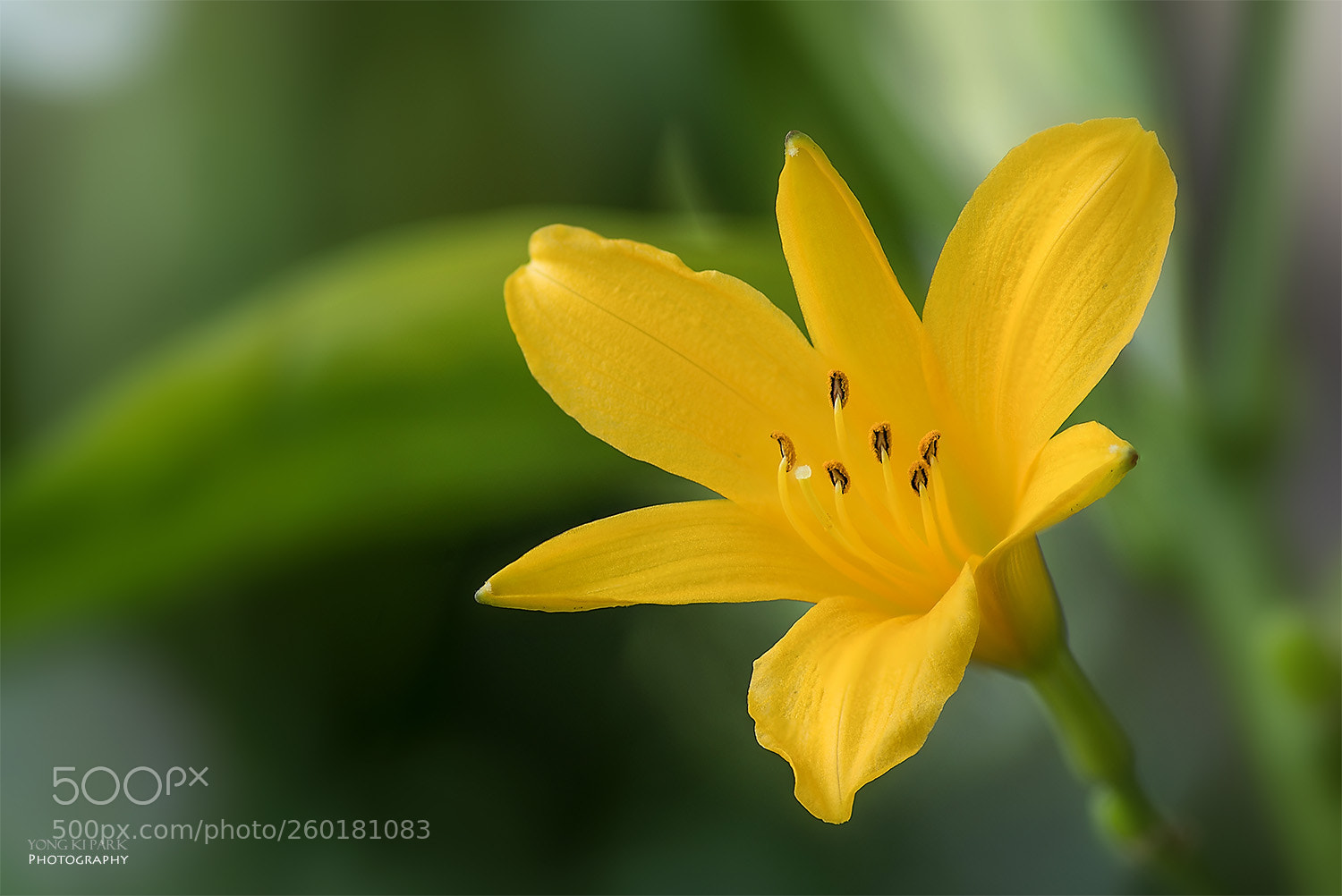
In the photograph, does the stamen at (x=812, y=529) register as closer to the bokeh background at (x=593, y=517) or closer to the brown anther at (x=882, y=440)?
the brown anther at (x=882, y=440)

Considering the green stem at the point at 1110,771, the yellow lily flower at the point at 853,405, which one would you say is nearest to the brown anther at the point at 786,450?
the yellow lily flower at the point at 853,405

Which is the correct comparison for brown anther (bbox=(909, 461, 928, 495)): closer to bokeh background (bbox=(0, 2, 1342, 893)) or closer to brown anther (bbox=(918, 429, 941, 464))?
brown anther (bbox=(918, 429, 941, 464))

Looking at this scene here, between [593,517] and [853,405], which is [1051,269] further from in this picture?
[593,517]

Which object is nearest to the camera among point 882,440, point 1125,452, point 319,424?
point 1125,452

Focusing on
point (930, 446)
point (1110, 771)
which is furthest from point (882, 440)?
point (1110, 771)

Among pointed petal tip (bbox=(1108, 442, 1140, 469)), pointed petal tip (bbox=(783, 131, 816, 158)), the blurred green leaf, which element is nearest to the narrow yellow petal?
pointed petal tip (bbox=(1108, 442, 1140, 469))

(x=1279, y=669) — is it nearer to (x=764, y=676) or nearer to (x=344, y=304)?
(x=764, y=676)
